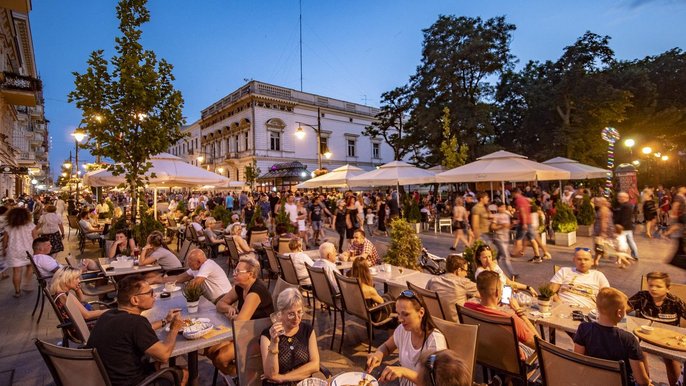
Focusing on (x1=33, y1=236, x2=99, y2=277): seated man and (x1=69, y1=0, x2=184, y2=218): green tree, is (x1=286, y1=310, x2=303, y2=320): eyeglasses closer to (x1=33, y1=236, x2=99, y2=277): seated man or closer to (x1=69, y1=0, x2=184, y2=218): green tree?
(x1=33, y1=236, x2=99, y2=277): seated man

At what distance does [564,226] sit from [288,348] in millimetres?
10345

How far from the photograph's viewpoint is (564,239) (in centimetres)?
1029

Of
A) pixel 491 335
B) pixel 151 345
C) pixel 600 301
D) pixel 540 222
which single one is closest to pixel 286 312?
pixel 151 345

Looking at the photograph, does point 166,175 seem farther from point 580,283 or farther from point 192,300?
Answer: point 580,283

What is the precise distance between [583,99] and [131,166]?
27320 mm

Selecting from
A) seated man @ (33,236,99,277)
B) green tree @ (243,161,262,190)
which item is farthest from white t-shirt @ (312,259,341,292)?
green tree @ (243,161,262,190)

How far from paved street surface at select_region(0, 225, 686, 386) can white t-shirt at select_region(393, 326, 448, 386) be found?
1305 millimetres

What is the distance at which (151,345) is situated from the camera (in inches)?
102

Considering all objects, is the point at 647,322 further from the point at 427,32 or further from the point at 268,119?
the point at 268,119

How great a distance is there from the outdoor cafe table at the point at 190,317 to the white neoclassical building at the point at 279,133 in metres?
30.6

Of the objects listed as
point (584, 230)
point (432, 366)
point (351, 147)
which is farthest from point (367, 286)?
Answer: point (351, 147)

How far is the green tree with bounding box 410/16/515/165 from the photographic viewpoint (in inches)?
965

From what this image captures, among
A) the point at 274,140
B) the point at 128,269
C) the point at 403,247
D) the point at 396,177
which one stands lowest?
the point at 128,269

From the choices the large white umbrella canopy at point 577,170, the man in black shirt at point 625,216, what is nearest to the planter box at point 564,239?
the man in black shirt at point 625,216
